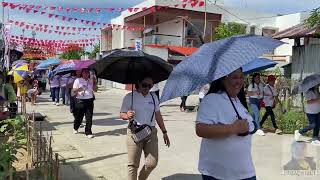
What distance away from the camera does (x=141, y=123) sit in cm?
540

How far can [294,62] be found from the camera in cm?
1739

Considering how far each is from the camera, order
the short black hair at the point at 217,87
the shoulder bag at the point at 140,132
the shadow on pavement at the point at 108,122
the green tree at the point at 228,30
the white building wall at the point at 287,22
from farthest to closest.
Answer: the white building wall at the point at 287,22, the green tree at the point at 228,30, the shadow on pavement at the point at 108,122, the shoulder bag at the point at 140,132, the short black hair at the point at 217,87

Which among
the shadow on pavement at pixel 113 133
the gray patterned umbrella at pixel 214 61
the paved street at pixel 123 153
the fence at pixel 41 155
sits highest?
the gray patterned umbrella at pixel 214 61

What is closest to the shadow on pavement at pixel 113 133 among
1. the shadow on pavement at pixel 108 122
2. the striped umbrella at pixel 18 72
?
the shadow on pavement at pixel 108 122

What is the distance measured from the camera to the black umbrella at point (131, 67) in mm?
5586

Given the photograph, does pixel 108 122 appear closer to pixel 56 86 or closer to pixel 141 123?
pixel 56 86

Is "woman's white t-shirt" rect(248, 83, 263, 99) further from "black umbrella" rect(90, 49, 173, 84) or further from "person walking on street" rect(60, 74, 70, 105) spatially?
"person walking on street" rect(60, 74, 70, 105)

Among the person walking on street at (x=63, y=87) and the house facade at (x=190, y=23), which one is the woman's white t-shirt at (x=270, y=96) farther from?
the house facade at (x=190, y=23)

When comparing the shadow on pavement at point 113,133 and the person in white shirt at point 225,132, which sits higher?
the person in white shirt at point 225,132

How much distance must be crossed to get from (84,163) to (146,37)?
1004 inches

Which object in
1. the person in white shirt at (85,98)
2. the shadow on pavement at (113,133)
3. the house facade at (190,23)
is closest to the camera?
the person in white shirt at (85,98)

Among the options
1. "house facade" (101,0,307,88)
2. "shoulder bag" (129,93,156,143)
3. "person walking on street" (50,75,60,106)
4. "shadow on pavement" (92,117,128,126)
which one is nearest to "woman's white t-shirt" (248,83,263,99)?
"shadow on pavement" (92,117,128,126)

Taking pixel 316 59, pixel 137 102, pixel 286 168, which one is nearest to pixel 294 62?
pixel 316 59

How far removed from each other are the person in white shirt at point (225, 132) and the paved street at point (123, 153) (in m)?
3.07
